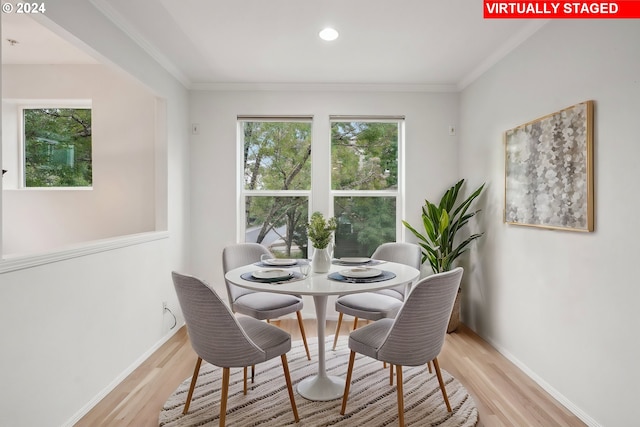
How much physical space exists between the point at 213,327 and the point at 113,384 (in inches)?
48.1

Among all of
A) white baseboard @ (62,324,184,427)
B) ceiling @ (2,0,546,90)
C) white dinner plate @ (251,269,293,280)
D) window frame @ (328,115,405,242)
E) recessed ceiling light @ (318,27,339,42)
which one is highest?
ceiling @ (2,0,546,90)

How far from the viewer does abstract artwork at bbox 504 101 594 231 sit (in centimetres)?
206

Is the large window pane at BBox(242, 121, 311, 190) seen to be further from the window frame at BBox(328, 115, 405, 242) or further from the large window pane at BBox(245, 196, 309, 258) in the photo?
the window frame at BBox(328, 115, 405, 242)

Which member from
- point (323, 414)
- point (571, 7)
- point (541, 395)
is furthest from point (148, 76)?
point (541, 395)

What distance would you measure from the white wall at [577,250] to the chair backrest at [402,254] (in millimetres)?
711

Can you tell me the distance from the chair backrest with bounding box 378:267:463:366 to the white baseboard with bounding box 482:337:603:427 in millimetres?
985

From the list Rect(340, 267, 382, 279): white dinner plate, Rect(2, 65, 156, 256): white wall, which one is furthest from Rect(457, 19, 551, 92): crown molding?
Rect(2, 65, 156, 256): white wall

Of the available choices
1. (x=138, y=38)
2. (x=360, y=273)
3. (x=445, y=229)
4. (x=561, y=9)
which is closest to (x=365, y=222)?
(x=445, y=229)

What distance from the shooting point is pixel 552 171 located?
2.34 meters

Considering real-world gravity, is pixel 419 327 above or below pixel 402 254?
below

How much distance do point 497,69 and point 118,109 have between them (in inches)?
133

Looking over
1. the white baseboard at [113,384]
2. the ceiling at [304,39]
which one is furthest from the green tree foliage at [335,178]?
the white baseboard at [113,384]

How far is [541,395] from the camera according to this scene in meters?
2.32

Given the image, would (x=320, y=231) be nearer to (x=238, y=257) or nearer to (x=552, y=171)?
(x=238, y=257)
